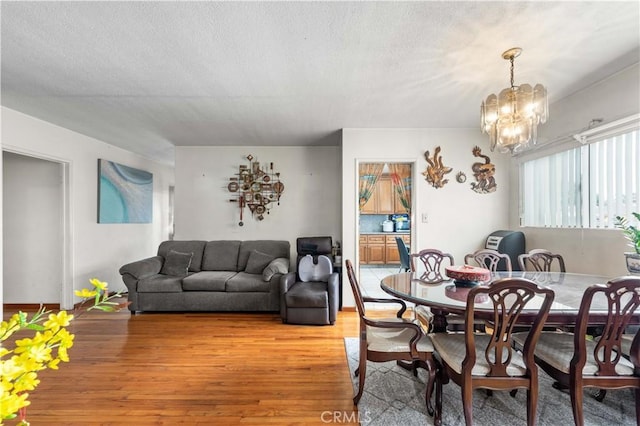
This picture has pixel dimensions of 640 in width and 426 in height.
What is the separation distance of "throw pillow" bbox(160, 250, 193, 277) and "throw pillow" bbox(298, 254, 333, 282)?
5.45ft

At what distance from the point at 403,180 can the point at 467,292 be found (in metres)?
5.51

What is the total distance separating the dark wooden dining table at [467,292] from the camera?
5.49 ft

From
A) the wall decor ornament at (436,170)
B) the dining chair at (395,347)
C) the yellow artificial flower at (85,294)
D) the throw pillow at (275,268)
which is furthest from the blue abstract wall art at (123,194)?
the wall decor ornament at (436,170)

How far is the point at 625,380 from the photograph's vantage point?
5.20ft

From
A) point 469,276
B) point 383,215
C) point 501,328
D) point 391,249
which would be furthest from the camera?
point 383,215

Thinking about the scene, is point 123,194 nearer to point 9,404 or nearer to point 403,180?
point 9,404

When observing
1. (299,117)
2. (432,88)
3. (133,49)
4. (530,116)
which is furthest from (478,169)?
(133,49)

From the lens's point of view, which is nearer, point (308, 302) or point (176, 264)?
point (308, 302)

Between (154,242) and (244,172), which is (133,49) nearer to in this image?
(244,172)

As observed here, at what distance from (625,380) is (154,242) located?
6644 mm

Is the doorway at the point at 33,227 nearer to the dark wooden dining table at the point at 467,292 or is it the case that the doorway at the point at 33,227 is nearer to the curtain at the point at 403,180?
the dark wooden dining table at the point at 467,292

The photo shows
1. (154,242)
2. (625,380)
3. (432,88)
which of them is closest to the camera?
(625,380)

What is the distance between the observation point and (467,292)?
2.03m

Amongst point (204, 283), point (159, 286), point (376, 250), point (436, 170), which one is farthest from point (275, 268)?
point (376, 250)
